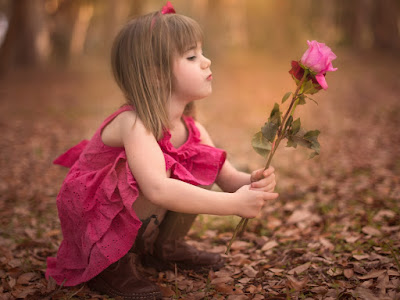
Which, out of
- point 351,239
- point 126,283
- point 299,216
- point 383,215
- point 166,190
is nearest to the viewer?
point 166,190

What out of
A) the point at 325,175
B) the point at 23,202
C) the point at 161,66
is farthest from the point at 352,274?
the point at 23,202

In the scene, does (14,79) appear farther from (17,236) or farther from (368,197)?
(368,197)

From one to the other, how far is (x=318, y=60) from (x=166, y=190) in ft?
2.78

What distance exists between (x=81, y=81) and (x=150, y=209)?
11.6 meters

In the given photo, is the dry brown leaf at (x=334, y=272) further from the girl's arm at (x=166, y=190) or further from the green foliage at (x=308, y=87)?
the green foliage at (x=308, y=87)

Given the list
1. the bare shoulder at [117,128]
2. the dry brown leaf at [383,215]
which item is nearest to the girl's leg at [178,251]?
the bare shoulder at [117,128]

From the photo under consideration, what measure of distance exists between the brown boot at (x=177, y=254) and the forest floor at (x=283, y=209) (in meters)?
0.06

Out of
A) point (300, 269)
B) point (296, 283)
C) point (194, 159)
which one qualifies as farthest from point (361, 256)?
point (194, 159)

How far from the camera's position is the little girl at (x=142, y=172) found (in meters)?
1.75

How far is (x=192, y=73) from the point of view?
1872 millimetres

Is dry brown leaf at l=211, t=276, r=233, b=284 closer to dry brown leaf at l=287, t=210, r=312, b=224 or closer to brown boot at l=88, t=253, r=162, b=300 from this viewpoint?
brown boot at l=88, t=253, r=162, b=300

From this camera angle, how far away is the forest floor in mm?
1996

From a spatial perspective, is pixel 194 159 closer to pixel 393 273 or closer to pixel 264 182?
pixel 264 182

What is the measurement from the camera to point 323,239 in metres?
2.48
